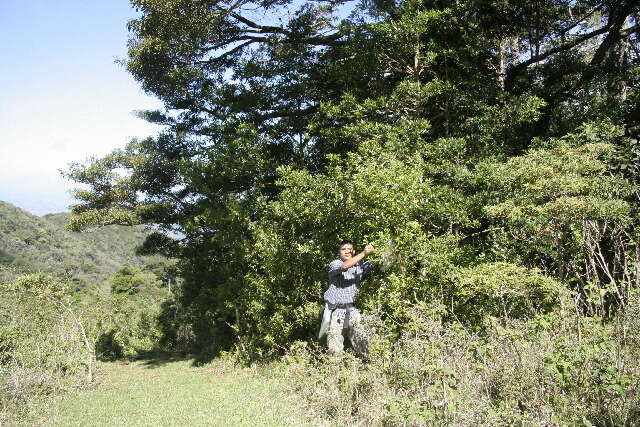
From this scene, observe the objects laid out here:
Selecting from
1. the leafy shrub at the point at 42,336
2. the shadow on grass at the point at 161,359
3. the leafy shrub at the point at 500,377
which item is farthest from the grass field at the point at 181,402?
the shadow on grass at the point at 161,359

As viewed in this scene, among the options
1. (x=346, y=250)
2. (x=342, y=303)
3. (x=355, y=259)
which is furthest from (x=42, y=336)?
(x=355, y=259)

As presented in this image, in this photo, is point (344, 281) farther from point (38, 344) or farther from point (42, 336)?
point (42, 336)

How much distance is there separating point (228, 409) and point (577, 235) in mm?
4262

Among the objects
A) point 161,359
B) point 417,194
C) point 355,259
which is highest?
point 417,194

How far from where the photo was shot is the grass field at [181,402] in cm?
526

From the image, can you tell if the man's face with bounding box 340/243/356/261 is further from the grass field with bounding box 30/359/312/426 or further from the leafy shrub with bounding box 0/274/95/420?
the leafy shrub with bounding box 0/274/95/420

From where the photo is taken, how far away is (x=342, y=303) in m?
6.02

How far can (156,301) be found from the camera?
1789cm

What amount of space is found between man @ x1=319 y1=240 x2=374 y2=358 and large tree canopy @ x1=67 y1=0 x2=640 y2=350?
1.09 ft

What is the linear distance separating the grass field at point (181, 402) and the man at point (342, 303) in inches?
34.1

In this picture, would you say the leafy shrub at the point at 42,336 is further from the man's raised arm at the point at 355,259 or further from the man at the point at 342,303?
the man's raised arm at the point at 355,259

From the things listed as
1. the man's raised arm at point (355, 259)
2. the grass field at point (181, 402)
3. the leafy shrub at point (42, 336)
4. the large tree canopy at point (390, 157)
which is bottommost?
the grass field at point (181, 402)

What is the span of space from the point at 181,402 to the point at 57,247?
49.5 m

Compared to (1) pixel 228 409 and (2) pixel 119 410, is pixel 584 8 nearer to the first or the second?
(1) pixel 228 409
